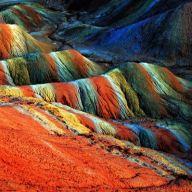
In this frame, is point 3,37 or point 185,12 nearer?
point 3,37

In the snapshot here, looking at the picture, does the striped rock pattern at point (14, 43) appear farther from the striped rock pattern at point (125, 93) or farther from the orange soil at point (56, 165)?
the orange soil at point (56, 165)

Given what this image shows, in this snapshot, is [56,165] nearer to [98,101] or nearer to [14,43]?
[98,101]

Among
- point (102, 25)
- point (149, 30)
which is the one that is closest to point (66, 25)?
point (102, 25)

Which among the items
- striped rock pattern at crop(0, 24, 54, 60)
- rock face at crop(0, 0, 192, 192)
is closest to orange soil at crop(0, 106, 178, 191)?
rock face at crop(0, 0, 192, 192)

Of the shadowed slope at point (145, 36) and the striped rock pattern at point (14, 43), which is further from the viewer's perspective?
the shadowed slope at point (145, 36)

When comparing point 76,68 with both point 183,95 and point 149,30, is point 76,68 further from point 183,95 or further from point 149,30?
point 149,30

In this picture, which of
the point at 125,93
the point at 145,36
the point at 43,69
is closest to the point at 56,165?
the point at 125,93

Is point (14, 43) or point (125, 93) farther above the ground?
point (14, 43)

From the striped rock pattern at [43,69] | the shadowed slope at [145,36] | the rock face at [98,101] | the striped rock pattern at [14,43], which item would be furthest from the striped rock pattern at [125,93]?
the striped rock pattern at [14,43]
